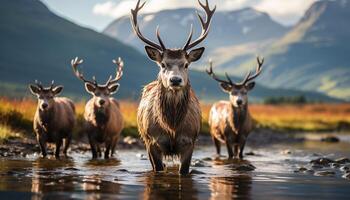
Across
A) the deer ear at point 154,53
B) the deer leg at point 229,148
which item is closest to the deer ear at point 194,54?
the deer ear at point 154,53

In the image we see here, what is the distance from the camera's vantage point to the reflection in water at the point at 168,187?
342 inches

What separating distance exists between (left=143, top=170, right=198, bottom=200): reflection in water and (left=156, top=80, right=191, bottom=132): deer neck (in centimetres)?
83

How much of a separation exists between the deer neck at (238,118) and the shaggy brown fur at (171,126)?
6.25m

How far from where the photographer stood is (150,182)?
10234mm

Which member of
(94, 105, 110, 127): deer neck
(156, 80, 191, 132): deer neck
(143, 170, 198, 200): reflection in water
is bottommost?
(143, 170, 198, 200): reflection in water

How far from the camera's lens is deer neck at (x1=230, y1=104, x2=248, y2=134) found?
1775 cm

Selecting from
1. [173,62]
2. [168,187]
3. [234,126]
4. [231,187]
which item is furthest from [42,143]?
[231,187]

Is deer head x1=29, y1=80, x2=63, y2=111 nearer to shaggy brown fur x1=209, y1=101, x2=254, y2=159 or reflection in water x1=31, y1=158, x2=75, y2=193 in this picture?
reflection in water x1=31, y1=158, x2=75, y2=193

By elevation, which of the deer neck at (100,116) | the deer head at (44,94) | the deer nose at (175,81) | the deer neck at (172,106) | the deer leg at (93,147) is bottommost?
the deer leg at (93,147)

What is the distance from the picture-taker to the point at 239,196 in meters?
8.87

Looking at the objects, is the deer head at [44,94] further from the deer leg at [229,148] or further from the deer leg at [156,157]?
the deer leg at [156,157]

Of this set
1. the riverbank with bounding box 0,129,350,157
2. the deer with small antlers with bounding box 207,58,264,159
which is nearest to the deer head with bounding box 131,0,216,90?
the riverbank with bounding box 0,129,350,157

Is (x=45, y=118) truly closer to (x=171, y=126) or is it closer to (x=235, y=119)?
(x=235, y=119)

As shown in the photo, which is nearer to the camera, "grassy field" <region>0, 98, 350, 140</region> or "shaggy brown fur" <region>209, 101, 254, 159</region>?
"shaggy brown fur" <region>209, 101, 254, 159</region>
